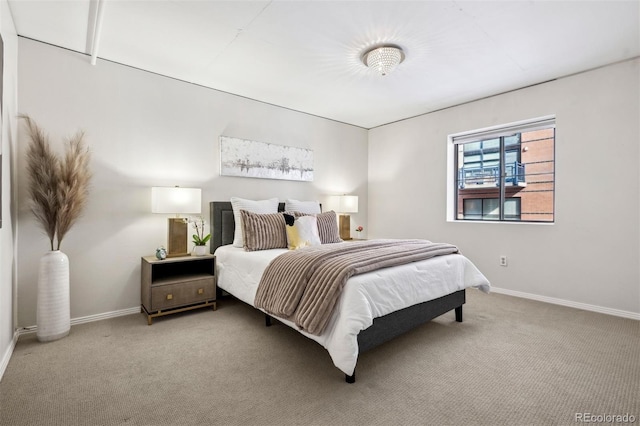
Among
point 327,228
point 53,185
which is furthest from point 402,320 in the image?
point 53,185

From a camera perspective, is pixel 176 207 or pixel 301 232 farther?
pixel 301 232

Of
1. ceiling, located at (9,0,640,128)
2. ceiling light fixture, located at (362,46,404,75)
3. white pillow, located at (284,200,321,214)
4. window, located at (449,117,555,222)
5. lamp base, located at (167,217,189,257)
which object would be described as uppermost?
ceiling, located at (9,0,640,128)

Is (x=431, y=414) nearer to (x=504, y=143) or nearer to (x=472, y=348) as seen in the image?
(x=472, y=348)

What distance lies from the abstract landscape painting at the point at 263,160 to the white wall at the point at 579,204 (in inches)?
79.5

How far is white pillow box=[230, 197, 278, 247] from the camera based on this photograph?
3.29m

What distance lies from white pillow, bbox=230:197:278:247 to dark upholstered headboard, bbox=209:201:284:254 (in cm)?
8

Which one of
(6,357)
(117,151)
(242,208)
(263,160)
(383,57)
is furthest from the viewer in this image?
(263,160)

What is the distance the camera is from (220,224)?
3.51m

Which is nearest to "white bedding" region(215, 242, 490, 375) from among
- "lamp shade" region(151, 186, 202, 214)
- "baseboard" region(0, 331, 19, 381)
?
"lamp shade" region(151, 186, 202, 214)

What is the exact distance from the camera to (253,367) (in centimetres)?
201

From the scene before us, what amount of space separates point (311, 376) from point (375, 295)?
647 millimetres

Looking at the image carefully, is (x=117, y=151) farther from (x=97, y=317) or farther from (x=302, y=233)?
(x=302, y=233)

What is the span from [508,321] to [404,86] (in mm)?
2686

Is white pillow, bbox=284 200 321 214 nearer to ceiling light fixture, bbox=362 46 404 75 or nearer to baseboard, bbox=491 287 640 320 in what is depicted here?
ceiling light fixture, bbox=362 46 404 75
